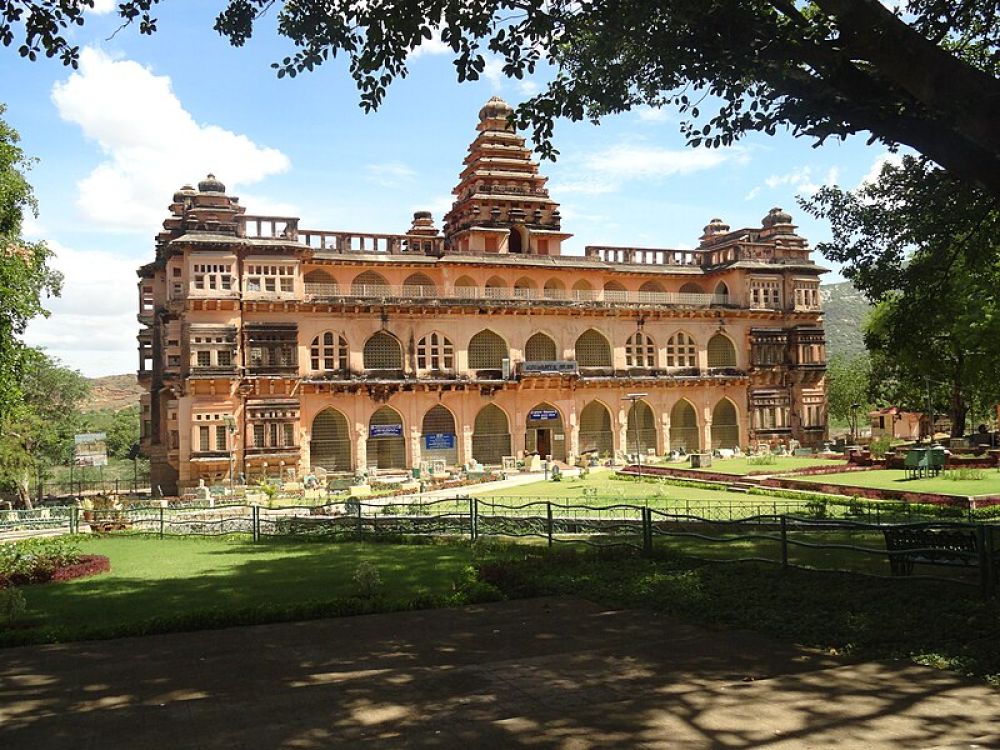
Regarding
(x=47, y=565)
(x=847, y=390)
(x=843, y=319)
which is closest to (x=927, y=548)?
(x=47, y=565)

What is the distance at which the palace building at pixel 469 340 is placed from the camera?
125ft

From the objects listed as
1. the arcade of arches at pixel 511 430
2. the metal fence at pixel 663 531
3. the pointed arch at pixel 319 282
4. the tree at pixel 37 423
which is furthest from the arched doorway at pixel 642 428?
the tree at pixel 37 423

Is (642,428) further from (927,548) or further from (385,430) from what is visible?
(927,548)

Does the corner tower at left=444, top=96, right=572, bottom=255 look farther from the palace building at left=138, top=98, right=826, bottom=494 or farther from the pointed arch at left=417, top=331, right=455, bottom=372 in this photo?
the pointed arch at left=417, top=331, right=455, bottom=372

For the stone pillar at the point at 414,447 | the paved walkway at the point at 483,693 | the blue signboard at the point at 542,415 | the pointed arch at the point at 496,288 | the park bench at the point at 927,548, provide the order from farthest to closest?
the blue signboard at the point at 542,415 → the pointed arch at the point at 496,288 → the stone pillar at the point at 414,447 → the park bench at the point at 927,548 → the paved walkway at the point at 483,693

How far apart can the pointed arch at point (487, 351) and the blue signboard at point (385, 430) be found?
5.05 m

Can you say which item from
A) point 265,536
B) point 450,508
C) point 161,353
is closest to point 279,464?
point 161,353

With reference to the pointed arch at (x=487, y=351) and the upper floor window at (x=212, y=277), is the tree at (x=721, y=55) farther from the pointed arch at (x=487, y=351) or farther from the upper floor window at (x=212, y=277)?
the pointed arch at (x=487, y=351)

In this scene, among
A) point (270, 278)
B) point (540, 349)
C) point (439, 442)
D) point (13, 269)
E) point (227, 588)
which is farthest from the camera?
point (540, 349)

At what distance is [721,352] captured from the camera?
48750mm

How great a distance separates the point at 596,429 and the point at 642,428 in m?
2.53

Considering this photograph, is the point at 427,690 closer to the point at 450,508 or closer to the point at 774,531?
the point at 774,531

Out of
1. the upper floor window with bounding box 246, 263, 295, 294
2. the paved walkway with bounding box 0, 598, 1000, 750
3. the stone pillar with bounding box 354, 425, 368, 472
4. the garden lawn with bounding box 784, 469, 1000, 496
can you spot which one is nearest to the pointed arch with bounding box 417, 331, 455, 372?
the stone pillar with bounding box 354, 425, 368, 472

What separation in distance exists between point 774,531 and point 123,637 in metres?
11.4
